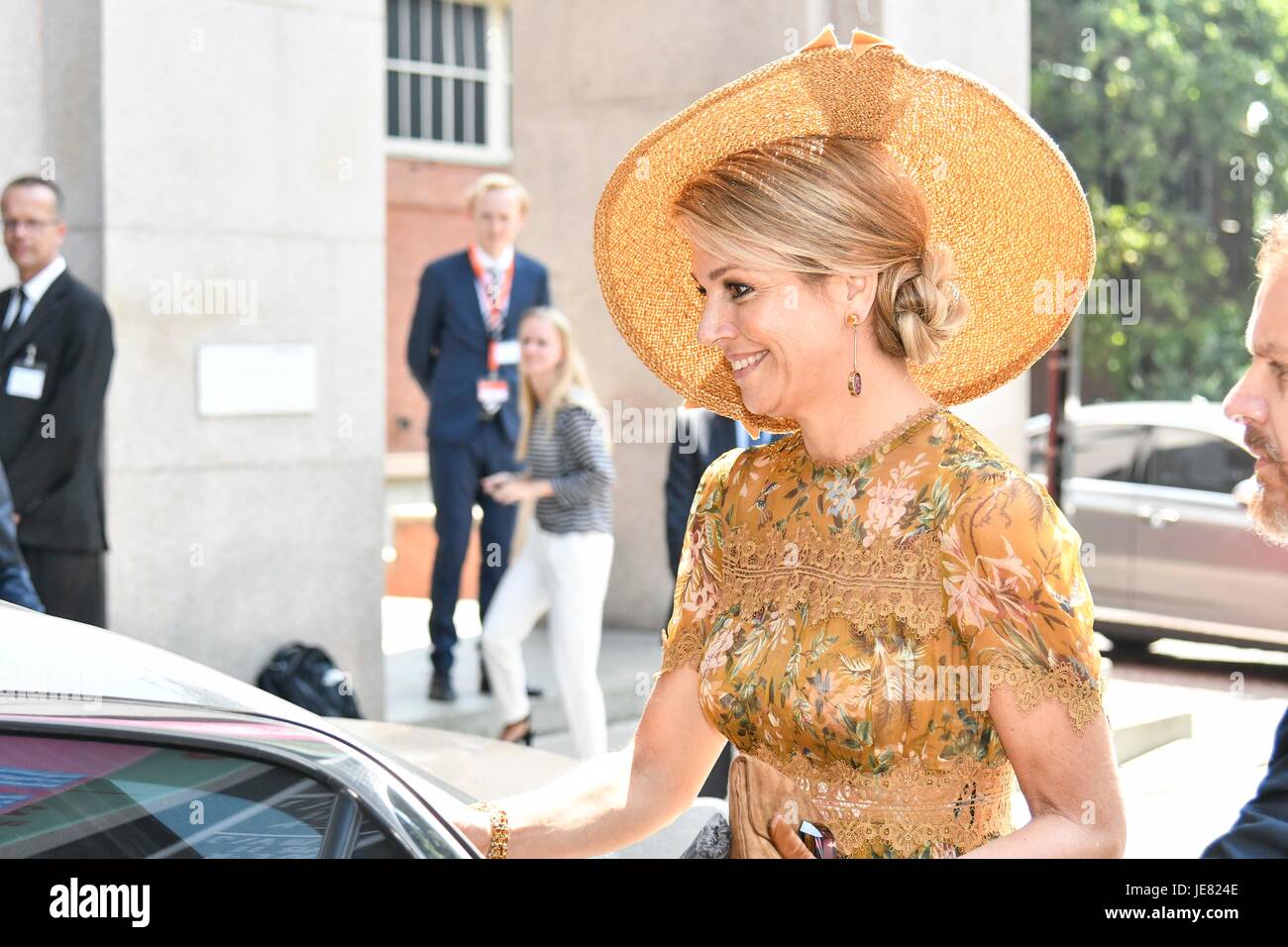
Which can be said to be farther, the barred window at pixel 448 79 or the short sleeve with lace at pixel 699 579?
the barred window at pixel 448 79

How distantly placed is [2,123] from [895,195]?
5.15 metres

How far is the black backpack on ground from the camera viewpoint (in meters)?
A: 6.73

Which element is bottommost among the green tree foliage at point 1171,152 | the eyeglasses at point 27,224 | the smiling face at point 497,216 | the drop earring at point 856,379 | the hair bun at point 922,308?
the drop earring at point 856,379

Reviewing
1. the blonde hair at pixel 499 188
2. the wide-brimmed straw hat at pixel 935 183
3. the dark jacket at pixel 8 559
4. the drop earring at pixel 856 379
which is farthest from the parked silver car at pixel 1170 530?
the drop earring at pixel 856 379

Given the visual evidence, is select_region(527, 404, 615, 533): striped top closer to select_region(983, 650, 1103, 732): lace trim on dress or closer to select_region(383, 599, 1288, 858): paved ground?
select_region(383, 599, 1288, 858): paved ground

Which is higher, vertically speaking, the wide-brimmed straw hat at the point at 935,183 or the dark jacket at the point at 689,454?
the wide-brimmed straw hat at the point at 935,183

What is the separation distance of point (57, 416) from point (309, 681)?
61.7 inches

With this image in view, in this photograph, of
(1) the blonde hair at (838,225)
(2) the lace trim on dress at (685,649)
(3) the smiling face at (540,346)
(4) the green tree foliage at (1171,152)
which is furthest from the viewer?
(4) the green tree foliage at (1171,152)

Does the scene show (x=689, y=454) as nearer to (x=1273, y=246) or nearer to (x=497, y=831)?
(x=497, y=831)

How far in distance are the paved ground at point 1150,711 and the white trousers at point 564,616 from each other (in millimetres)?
814

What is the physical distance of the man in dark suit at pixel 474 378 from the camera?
7.57 meters

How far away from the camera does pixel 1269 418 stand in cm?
198

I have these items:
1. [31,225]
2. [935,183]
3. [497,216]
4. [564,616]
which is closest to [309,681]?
[564,616]

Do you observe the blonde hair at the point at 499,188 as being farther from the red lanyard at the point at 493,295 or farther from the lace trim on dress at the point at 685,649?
the lace trim on dress at the point at 685,649
